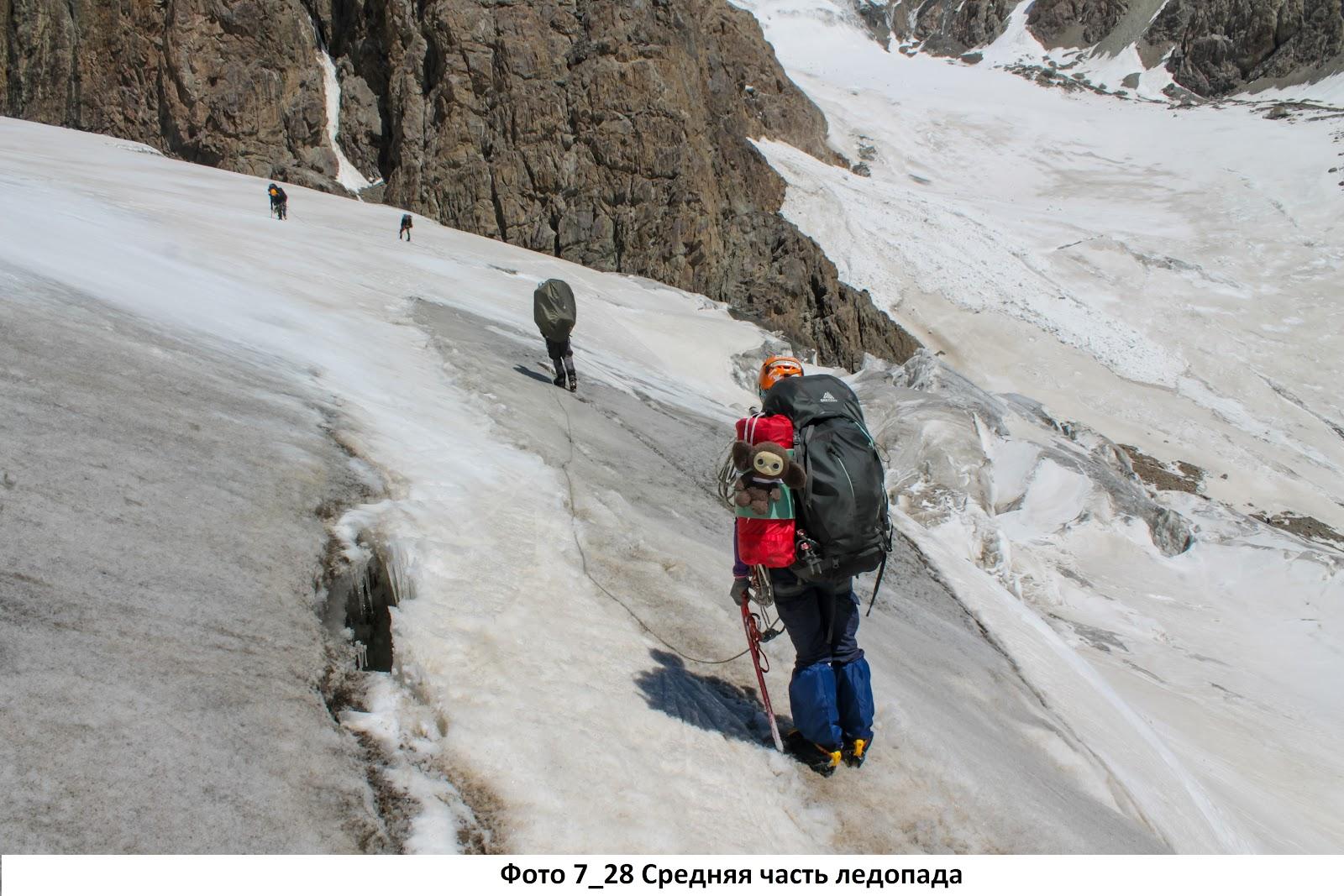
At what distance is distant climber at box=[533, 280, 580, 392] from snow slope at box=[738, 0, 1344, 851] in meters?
4.51

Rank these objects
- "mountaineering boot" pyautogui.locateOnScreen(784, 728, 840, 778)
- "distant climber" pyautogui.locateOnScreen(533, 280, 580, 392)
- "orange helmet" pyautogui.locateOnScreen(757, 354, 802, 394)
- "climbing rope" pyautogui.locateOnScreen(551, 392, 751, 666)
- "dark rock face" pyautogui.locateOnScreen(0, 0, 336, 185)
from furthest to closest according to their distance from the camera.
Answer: "dark rock face" pyautogui.locateOnScreen(0, 0, 336, 185), "distant climber" pyautogui.locateOnScreen(533, 280, 580, 392), "climbing rope" pyautogui.locateOnScreen(551, 392, 751, 666), "orange helmet" pyautogui.locateOnScreen(757, 354, 802, 394), "mountaineering boot" pyautogui.locateOnScreen(784, 728, 840, 778)

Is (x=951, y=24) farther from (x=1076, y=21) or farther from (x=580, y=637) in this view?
(x=580, y=637)

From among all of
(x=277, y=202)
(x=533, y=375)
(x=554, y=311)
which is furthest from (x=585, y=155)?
(x=533, y=375)

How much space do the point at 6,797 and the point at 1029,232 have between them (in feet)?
186

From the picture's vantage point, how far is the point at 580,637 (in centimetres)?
441

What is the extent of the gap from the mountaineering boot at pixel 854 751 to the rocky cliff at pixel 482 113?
30.2 meters

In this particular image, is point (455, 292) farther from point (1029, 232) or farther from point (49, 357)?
point (1029, 232)

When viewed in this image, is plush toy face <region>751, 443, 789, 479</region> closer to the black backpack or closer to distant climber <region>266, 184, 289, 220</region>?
the black backpack

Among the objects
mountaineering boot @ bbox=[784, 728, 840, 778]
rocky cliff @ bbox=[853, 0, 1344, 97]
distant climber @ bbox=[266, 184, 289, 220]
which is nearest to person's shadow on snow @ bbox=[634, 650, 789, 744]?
mountaineering boot @ bbox=[784, 728, 840, 778]

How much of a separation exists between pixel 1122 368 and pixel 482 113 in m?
29.2

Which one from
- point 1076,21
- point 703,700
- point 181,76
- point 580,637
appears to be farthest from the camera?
point 1076,21

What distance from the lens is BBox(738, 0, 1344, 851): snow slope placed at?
9664mm

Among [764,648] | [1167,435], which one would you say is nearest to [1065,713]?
[764,648]

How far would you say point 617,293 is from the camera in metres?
26.5
